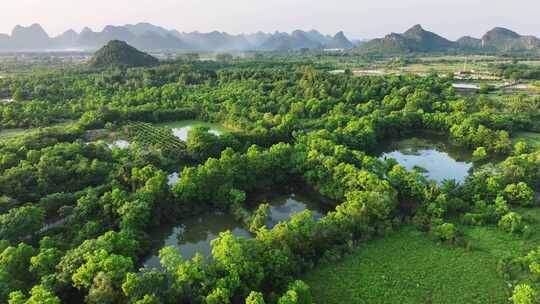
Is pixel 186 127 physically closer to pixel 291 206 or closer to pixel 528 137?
pixel 291 206

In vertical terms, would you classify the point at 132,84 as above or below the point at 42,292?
above

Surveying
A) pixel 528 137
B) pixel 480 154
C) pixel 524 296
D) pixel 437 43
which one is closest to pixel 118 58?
pixel 480 154

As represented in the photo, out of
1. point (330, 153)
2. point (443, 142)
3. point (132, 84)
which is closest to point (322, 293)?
point (330, 153)

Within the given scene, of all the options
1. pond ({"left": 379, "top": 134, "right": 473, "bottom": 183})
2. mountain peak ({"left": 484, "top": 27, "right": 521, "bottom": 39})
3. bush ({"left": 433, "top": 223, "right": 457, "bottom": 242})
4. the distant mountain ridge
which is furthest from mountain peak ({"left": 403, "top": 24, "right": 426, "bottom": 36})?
bush ({"left": 433, "top": 223, "right": 457, "bottom": 242})

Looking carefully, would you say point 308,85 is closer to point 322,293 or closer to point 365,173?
point 365,173

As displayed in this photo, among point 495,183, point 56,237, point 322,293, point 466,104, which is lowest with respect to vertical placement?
point 322,293

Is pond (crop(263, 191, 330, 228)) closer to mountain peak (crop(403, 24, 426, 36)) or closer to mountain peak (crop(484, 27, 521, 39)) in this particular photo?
mountain peak (crop(403, 24, 426, 36))
